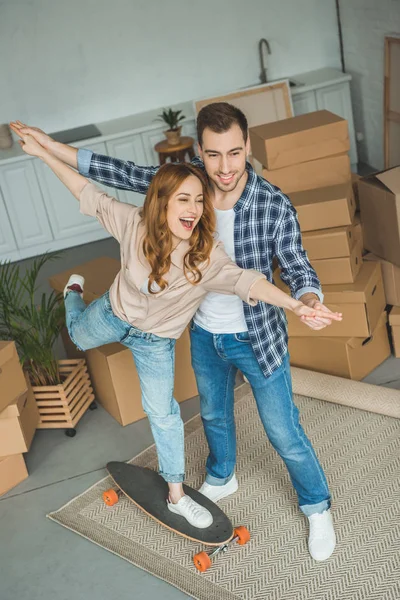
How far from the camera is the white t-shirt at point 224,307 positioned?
2580 millimetres

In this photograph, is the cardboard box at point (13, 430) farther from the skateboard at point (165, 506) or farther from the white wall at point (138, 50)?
the white wall at point (138, 50)

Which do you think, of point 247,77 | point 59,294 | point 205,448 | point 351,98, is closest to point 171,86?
point 247,77

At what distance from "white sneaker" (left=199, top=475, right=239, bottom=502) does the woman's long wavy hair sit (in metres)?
1.06

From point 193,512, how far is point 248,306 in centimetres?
88

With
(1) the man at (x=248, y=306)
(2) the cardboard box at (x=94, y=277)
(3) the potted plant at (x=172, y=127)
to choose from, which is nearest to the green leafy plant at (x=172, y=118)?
(3) the potted plant at (x=172, y=127)

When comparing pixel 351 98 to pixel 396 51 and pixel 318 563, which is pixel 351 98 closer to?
pixel 396 51

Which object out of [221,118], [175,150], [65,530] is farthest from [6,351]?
[175,150]

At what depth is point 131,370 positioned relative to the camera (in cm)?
374

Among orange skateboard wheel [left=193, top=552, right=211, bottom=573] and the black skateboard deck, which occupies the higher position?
the black skateboard deck

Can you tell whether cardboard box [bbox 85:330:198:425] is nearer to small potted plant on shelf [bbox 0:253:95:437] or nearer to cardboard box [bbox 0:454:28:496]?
small potted plant on shelf [bbox 0:253:95:437]

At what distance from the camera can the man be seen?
2.46 meters

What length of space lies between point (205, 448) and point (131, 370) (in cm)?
51

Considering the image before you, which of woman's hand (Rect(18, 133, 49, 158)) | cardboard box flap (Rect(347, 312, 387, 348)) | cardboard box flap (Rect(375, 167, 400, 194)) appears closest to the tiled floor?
cardboard box flap (Rect(347, 312, 387, 348))

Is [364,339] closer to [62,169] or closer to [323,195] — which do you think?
[323,195]
